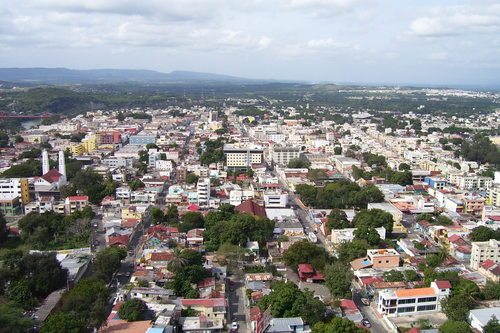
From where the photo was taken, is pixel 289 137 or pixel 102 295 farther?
pixel 289 137

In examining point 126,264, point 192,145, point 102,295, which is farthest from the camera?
point 192,145

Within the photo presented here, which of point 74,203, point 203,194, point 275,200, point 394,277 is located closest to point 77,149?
point 74,203

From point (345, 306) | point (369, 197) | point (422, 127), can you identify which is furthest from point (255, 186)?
point (422, 127)

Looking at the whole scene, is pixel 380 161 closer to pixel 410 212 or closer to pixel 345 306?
pixel 410 212

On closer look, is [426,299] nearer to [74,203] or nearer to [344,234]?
[344,234]

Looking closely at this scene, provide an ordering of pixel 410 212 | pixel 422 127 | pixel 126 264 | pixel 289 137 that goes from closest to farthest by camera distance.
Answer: pixel 126 264
pixel 410 212
pixel 289 137
pixel 422 127

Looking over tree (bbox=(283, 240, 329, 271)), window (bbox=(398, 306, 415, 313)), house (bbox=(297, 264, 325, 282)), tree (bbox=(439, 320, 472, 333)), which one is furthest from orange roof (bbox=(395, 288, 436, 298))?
tree (bbox=(283, 240, 329, 271))

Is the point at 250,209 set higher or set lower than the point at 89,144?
higher
